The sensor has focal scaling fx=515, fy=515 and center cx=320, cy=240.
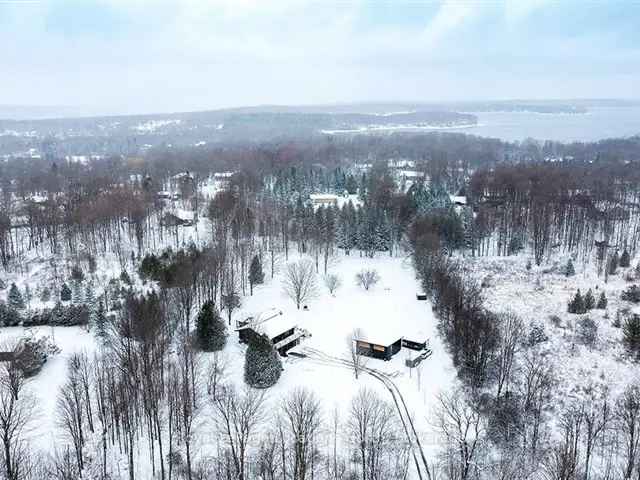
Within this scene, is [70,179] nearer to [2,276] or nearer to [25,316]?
[2,276]

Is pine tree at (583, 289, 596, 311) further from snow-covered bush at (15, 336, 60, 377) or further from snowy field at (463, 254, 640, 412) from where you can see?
snow-covered bush at (15, 336, 60, 377)

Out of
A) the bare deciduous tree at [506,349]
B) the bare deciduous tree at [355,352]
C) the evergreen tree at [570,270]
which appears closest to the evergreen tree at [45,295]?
the bare deciduous tree at [355,352]

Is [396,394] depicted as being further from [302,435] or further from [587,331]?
[587,331]

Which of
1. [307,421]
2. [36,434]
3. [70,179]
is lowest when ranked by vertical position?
[36,434]

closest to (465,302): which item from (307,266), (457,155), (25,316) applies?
(307,266)

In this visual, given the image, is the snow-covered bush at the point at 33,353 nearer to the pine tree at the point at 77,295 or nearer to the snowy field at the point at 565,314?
the pine tree at the point at 77,295

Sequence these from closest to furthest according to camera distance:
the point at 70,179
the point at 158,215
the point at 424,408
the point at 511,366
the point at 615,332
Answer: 1. the point at 424,408
2. the point at 511,366
3. the point at 615,332
4. the point at 158,215
5. the point at 70,179
